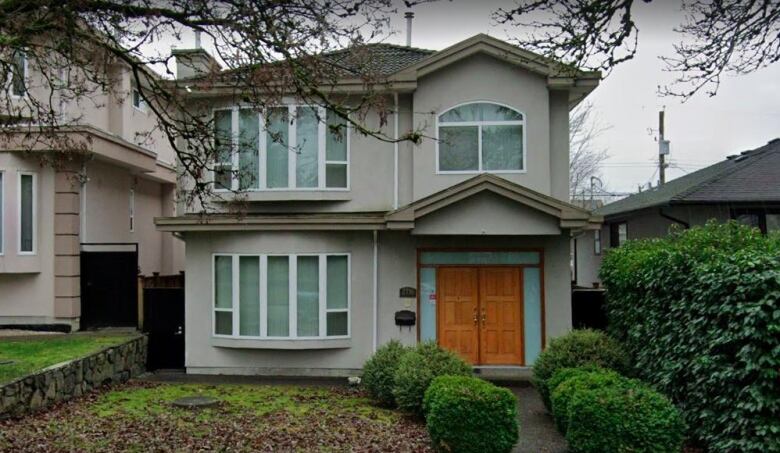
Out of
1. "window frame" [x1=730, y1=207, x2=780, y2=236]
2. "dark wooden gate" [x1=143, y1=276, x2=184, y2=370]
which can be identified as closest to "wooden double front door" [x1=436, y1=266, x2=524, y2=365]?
"dark wooden gate" [x1=143, y1=276, x2=184, y2=370]

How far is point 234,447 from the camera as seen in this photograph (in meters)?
8.02

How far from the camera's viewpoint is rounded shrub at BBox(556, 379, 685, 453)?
700cm

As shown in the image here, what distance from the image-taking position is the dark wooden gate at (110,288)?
14.9 meters

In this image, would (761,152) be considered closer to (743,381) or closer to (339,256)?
(339,256)

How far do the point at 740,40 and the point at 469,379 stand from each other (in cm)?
525

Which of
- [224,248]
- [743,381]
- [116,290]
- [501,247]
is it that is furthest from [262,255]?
[743,381]

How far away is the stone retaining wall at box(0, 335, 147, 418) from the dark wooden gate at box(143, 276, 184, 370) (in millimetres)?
329

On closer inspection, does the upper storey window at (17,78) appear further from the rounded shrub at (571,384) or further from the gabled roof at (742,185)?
the gabled roof at (742,185)

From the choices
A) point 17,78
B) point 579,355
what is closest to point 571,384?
point 579,355

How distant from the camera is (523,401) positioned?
11.4 metres

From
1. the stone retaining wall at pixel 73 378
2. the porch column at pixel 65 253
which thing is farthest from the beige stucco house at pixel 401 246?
the porch column at pixel 65 253

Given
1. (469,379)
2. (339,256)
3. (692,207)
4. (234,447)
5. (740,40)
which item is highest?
(740,40)

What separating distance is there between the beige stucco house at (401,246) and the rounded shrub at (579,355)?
3.30 metres

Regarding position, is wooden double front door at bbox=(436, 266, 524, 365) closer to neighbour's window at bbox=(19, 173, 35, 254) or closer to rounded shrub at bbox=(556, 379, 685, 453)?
rounded shrub at bbox=(556, 379, 685, 453)
